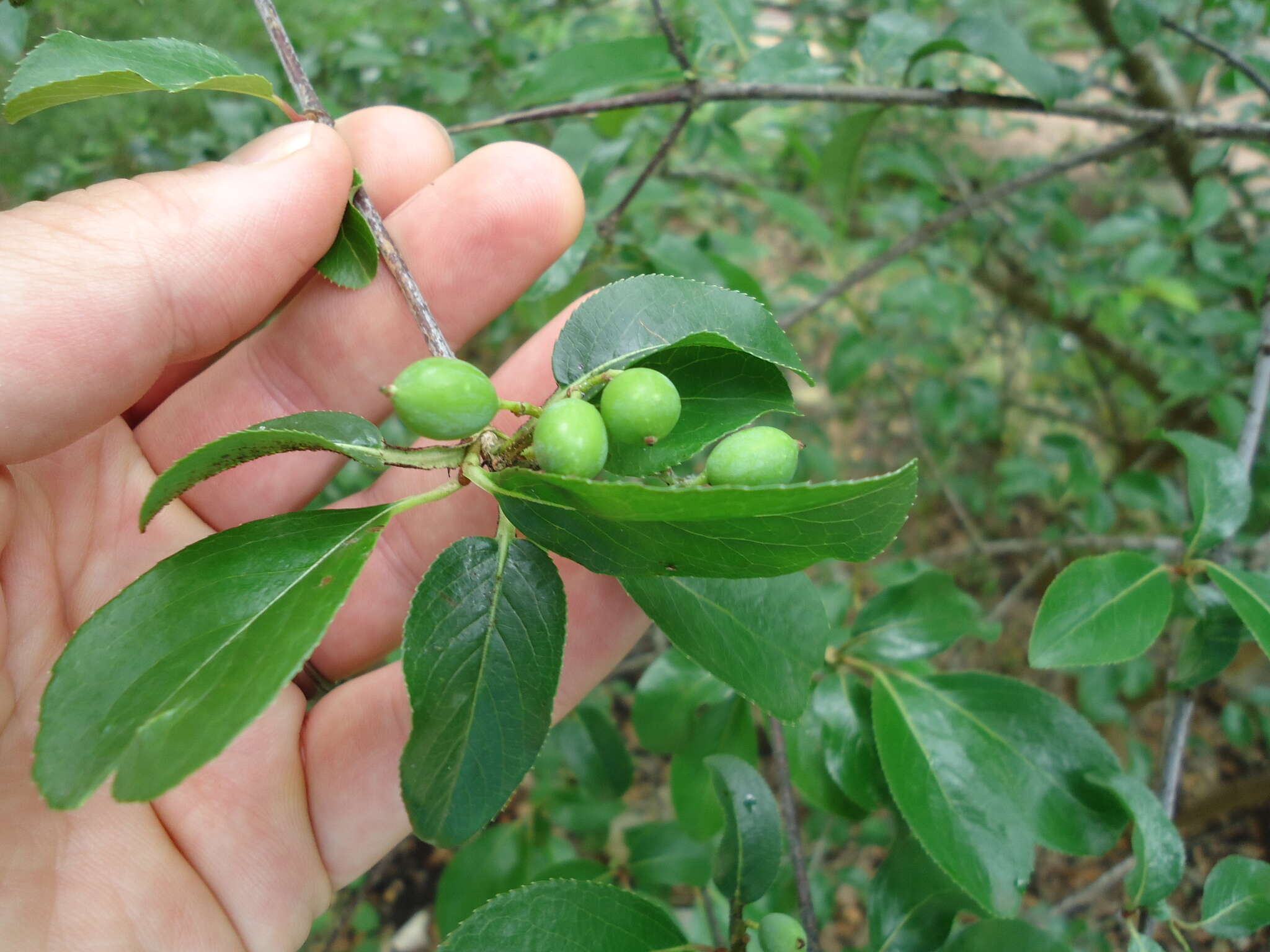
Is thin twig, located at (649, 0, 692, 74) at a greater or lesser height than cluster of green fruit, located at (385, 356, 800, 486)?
greater

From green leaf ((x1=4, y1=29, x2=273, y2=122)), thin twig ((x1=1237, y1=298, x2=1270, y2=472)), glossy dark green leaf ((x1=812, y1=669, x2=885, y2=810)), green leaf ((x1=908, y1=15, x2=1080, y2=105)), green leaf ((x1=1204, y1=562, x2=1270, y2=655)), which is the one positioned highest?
green leaf ((x1=4, y1=29, x2=273, y2=122))

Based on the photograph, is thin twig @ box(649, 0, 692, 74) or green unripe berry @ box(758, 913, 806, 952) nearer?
green unripe berry @ box(758, 913, 806, 952)

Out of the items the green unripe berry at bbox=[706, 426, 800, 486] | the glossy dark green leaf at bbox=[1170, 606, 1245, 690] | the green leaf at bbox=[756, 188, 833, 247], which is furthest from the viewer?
the green leaf at bbox=[756, 188, 833, 247]

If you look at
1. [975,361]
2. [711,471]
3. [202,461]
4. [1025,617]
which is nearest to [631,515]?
[711,471]

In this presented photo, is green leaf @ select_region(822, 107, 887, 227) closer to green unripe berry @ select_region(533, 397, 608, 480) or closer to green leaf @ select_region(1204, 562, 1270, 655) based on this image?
green leaf @ select_region(1204, 562, 1270, 655)

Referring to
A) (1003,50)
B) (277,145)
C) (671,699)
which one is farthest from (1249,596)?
(277,145)

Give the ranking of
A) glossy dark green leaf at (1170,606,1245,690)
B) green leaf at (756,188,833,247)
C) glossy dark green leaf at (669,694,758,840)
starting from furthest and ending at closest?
1. green leaf at (756,188,833,247)
2. glossy dark green leaf at (669,694,758,840)
3. glossy dark green leaf at (1170,606,1245,690)

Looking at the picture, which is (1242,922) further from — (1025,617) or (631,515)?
(1025,617)

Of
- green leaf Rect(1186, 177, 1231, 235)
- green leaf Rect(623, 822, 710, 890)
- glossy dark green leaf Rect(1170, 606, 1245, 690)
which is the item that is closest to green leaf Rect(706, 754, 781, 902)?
green leaf Rect(623, 822, 710, 890)
